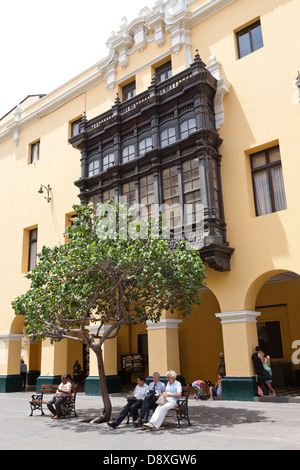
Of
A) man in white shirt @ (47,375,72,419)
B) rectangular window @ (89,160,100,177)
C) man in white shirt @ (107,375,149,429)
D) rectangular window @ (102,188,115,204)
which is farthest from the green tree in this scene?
rectangular window @ (89,160,100,177)

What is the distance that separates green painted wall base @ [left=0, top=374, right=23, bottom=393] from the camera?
20406 millimetres

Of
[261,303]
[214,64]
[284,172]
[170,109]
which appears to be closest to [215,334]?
[261,303]

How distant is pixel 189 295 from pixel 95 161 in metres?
9.43

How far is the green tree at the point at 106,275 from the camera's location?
33.6 ft

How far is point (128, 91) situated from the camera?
1944 cm

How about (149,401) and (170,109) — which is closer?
(149,401)

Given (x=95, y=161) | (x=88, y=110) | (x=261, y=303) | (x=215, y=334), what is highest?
(x=88, y=110)

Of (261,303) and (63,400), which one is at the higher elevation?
(261,303)

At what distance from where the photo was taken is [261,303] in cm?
1852

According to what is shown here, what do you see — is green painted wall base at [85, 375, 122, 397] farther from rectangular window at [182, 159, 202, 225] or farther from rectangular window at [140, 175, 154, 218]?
rectangular window at [182, 159, 202, 225]

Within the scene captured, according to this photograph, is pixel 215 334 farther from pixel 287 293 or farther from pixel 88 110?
pixel 88 110

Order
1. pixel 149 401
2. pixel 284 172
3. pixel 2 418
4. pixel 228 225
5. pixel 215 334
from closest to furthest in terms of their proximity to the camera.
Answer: pixel 149 401 < pixel 2 418 < pixel 284 172 < pixel 228 225 < pixel 215 334

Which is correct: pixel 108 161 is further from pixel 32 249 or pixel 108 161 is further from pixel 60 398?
pixel 60 398

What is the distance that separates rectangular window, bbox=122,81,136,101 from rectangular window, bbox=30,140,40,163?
246 inches
